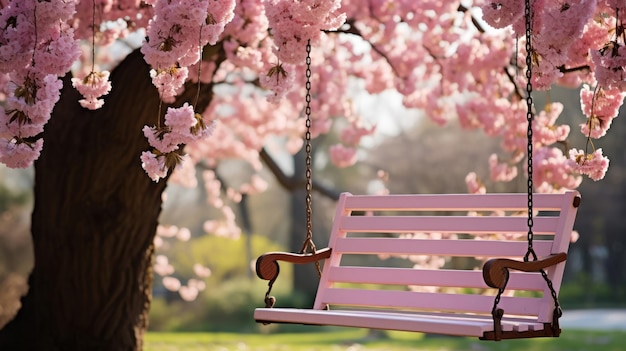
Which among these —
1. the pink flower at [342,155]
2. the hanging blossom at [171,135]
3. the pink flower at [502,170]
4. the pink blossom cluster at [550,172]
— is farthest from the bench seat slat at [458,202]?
the pink flower at [342,155]

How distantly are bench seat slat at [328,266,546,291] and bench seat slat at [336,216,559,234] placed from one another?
0.20 meters

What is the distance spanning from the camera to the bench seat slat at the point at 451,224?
13.1 feet

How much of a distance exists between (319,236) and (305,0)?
57.0 ft

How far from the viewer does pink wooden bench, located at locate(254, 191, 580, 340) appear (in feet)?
11.3

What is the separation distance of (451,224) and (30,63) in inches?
77.6

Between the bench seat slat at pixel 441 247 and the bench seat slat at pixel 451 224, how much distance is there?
2.5 inches

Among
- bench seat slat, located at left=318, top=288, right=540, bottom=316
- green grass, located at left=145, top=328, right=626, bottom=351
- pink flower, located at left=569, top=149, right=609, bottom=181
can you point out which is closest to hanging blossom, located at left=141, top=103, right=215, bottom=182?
bench seat slat, located at left=318, top=288, right=540, bottom=316

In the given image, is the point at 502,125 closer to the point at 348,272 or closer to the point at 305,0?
the point at 348,272

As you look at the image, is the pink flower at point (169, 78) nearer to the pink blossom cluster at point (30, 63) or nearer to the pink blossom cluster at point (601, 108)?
the pink blossom cluster at point (30, 63)

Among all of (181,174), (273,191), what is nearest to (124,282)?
(181,174)

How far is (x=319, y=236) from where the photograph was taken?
2077cm

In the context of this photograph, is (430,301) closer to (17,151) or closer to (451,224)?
(451,224)

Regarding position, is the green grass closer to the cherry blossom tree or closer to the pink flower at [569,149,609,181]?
the cherry blossom tree

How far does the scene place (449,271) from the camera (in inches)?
164
